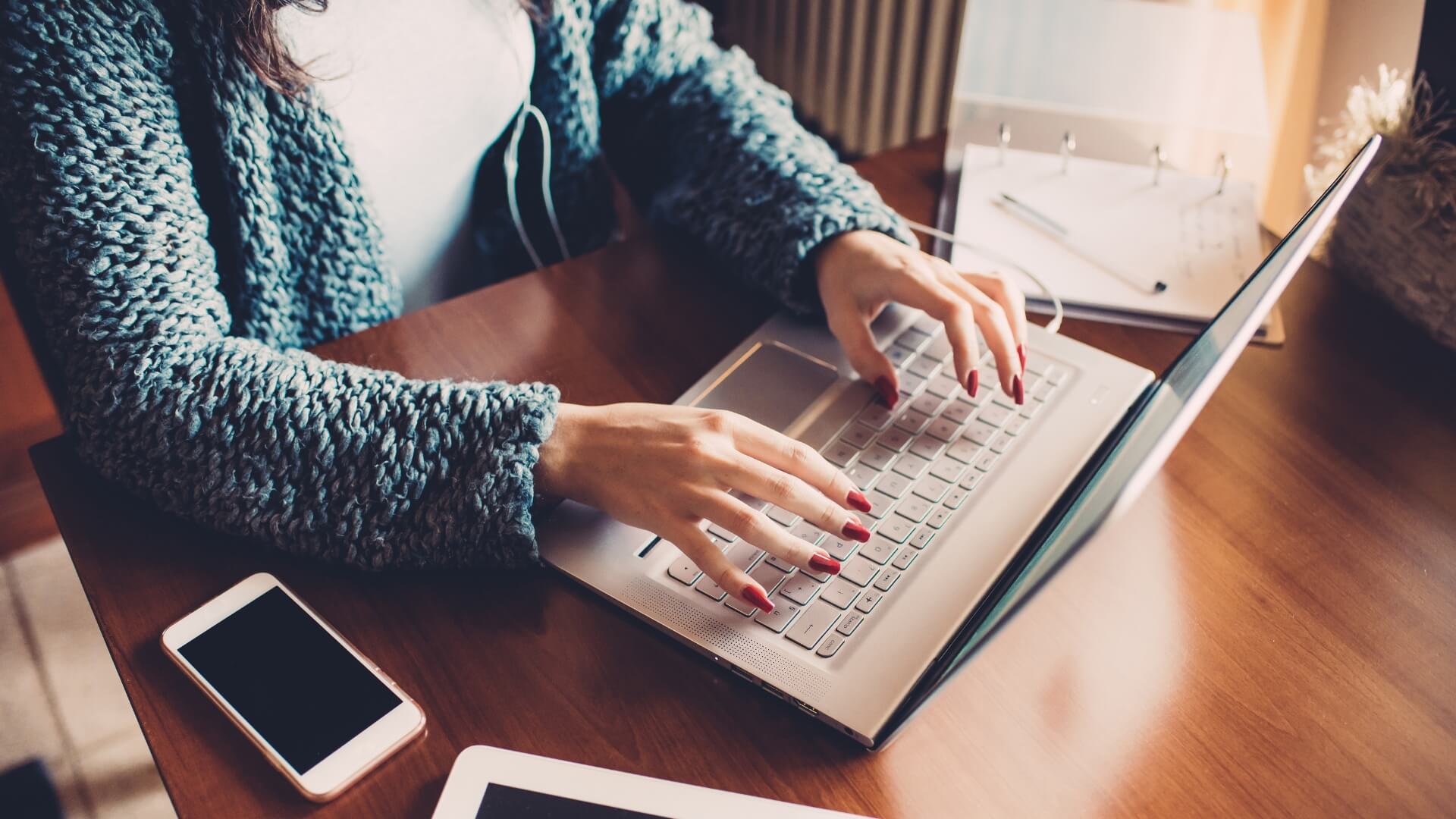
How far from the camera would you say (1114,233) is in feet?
2.65

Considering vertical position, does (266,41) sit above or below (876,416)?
above

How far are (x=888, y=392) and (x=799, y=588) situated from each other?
0.60ft

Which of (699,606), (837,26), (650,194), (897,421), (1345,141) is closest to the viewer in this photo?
(699,606)

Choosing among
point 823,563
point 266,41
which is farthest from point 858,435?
point 266,41

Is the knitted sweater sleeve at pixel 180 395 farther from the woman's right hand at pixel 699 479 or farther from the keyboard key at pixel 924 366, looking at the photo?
the keyboard key at pixel 924 366

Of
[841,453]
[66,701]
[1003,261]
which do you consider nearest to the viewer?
[841,453]

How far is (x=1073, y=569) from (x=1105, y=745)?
0.12 metres

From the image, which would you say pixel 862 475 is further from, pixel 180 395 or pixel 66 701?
pixel 66 701

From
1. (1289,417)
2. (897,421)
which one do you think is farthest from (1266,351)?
(897,421)

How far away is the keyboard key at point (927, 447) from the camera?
0.62 meters

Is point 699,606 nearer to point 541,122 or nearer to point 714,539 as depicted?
point 714,539

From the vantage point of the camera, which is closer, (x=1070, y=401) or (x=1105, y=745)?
(x=1105, y=745)

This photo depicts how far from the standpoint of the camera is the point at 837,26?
67.1 inches

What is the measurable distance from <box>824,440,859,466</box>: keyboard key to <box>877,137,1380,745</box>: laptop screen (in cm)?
12
